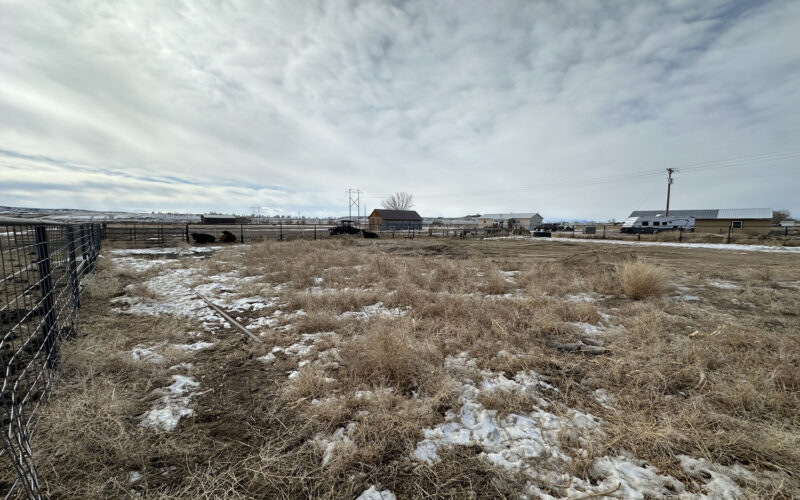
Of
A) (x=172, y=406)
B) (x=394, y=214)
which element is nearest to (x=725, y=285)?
(x=172, y=406)

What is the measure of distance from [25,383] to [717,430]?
6.98 metres

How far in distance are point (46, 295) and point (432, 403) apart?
484 centimetres

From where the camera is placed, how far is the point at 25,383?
10.5 ft

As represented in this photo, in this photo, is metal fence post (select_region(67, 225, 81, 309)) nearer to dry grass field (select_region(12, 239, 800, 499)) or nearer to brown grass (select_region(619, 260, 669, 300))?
dry grass field (select_region(12, 239, 800, 499))

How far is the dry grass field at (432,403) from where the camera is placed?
7.20 feet

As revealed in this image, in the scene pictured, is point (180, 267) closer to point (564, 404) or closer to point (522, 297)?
point (522, 297)

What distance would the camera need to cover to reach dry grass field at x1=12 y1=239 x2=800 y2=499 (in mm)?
2195

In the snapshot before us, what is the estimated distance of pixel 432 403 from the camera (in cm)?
302

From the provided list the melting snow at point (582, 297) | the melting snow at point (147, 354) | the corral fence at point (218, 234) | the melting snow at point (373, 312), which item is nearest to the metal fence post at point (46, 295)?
the melting snow at point (147, 354)

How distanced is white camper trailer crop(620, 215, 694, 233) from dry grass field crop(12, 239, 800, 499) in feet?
173

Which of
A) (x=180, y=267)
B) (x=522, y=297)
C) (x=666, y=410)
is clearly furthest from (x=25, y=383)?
(x=180, y=267)

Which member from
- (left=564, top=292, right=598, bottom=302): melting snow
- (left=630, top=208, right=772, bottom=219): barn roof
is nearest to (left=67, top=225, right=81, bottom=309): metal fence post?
(left=564, top=292, right=598, bottom=302): melting snow

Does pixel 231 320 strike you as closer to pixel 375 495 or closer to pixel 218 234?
pixel 375 495

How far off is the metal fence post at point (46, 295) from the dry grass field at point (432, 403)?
293 mm
